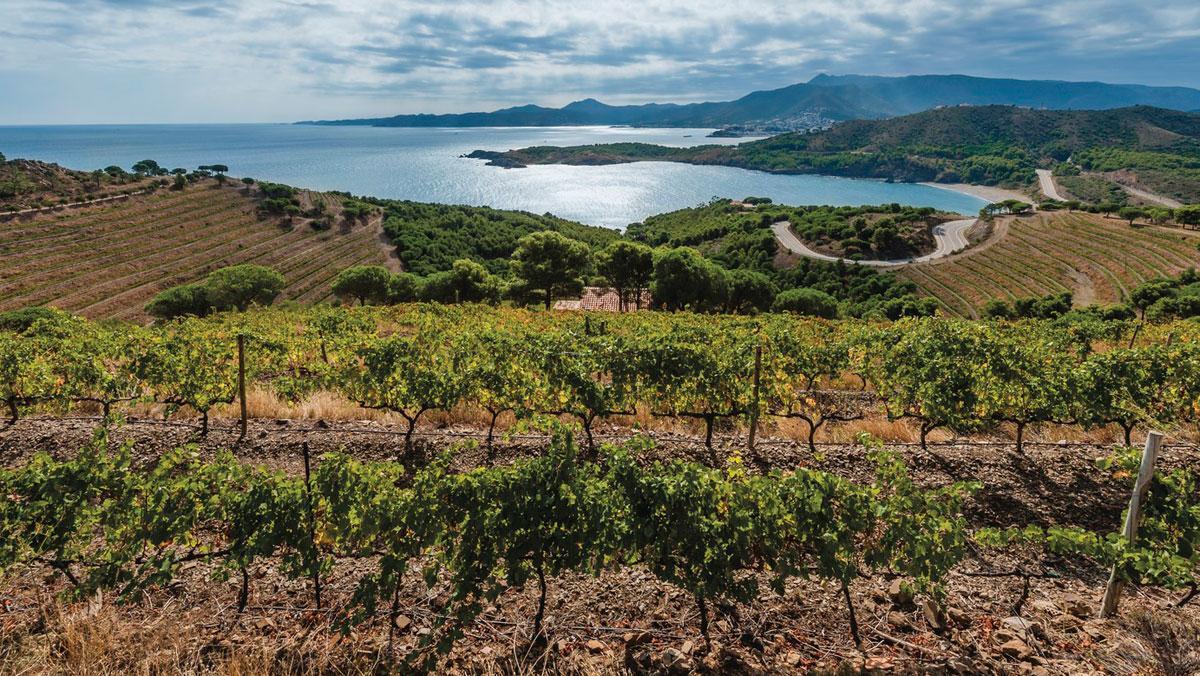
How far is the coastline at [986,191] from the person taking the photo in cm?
16202

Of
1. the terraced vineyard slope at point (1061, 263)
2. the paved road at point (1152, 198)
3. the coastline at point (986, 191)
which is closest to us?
the terraced vineyard slope at point (1061, 263)

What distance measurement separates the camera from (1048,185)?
159750mm

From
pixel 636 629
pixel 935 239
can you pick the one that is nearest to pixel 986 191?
pixel 935 239

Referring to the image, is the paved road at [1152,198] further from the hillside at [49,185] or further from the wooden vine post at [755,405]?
the hillside at [49,185]

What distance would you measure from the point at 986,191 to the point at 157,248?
226 metres

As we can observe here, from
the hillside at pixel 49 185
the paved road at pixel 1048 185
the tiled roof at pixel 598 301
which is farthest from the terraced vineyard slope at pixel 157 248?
the paved road at pixel 1048 185

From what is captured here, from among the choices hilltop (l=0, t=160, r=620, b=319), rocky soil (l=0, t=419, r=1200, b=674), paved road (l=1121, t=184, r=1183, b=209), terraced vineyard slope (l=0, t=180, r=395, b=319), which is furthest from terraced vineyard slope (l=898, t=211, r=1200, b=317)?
terraced vineyard slope (l=0, t=180, r=395, b=319)

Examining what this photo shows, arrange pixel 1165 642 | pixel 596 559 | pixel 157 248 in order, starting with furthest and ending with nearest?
pixel 157 248 → pixel 596 559 → pixel 1165 642

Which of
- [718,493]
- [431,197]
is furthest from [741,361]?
[431,197]

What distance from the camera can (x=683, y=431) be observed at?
33.1 feet

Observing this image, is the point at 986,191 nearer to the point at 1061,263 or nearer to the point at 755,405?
the point at 1061,263

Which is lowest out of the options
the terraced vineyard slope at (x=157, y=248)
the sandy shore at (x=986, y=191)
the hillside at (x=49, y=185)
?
the terraced vineyard slope at (x=157, y=248)

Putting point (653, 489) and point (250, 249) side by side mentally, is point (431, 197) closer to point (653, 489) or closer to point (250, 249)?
point (250, 249)

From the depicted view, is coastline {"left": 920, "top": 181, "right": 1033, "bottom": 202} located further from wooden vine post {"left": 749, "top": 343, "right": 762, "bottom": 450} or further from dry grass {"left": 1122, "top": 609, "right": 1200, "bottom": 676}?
dry grass {"left": 1122, "top": 609, "right": 1200, "bottom": 676}
